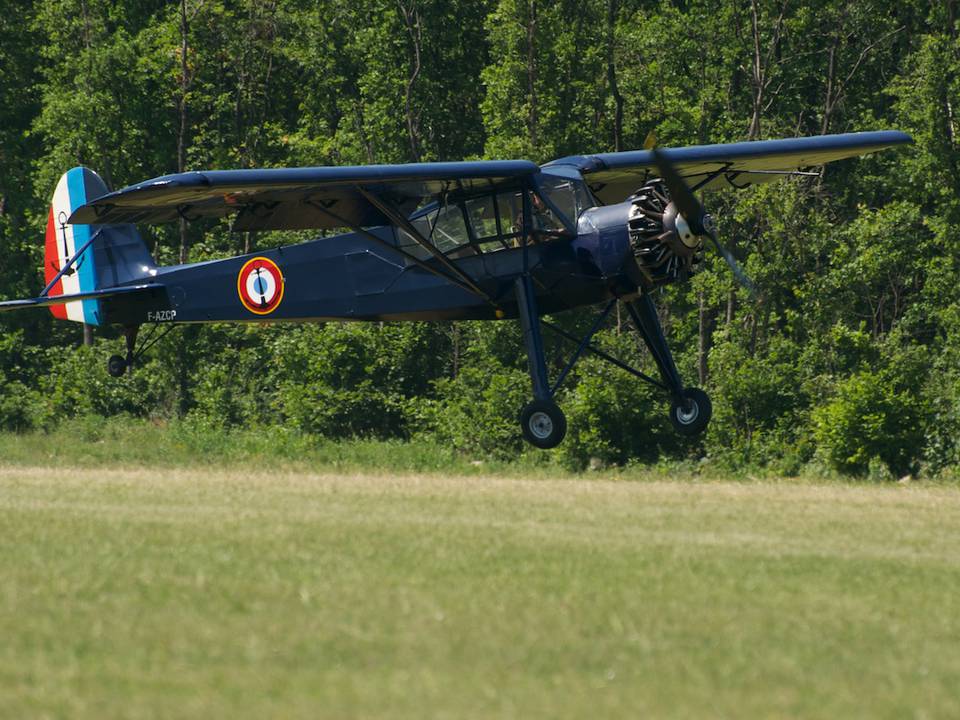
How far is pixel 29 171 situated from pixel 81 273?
17837 millimetres

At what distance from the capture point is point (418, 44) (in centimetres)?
3219

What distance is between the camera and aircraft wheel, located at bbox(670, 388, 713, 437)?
57.2 ft

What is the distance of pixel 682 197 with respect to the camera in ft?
49.4

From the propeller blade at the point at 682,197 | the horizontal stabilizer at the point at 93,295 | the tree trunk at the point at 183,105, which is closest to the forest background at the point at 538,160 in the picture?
the tree trunk at the point at 183,105

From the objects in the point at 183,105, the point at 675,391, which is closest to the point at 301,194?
the point at 675,391

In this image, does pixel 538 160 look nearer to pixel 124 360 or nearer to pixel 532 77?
pixel 532 77

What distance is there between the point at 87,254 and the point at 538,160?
10.1 metres

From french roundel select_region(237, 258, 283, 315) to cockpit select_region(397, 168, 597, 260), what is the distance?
2.26m

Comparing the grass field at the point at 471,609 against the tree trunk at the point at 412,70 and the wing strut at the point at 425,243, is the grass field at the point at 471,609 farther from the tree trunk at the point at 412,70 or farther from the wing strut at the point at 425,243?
the tree trunk at the point at 412,70

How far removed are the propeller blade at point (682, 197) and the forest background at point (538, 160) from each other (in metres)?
7.37

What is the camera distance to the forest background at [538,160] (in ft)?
77.7

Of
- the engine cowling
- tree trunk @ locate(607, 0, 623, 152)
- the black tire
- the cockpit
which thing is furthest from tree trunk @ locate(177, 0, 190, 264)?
the engine cowling

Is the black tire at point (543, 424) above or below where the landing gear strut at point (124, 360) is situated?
below

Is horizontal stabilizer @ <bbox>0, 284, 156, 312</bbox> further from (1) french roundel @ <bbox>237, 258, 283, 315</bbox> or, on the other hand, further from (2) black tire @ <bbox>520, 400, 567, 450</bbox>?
(2) black tire @ <bbox>520, 400, 567, 450</bbox>
